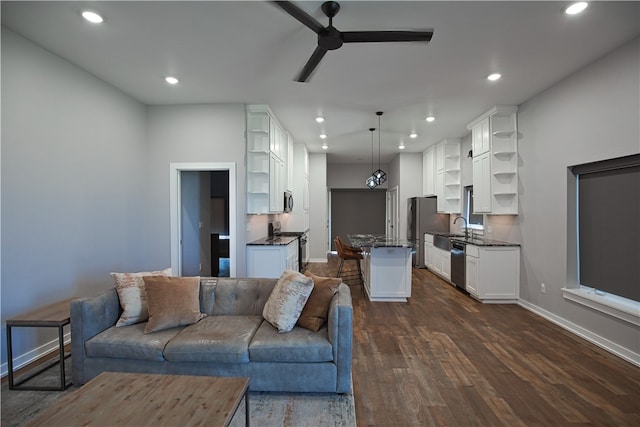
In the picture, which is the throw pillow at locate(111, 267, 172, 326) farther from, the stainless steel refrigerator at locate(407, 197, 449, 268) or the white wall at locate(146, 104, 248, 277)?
the stainless steel refrigerator at locate(407, 197, 449, 268)

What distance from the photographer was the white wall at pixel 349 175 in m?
9.79

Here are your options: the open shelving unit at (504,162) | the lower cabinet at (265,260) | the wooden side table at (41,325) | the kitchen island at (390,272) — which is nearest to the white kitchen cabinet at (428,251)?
the open shelving unit at (504,162)

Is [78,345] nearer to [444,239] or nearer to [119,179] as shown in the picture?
[119,179]

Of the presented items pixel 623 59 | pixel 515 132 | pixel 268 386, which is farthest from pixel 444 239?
pixel 268 386

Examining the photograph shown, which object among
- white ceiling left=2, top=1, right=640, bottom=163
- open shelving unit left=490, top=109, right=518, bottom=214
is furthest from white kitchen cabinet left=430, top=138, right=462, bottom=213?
white ceiling left=2, top=1, right=640, bottom=163

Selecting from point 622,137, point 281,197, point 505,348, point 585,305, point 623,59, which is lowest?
point 505,348

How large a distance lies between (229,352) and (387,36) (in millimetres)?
2495

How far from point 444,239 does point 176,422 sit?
220 inches

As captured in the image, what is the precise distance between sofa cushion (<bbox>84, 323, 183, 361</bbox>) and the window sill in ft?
13.0

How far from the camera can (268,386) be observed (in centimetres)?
223

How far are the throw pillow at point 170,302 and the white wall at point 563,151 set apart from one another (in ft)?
12.9

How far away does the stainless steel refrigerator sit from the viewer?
23.2ft

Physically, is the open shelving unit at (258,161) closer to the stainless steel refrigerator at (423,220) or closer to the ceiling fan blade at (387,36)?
the ceiling fan blade at (387,36)

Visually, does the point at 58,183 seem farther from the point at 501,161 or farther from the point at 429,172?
the point at 429,172
